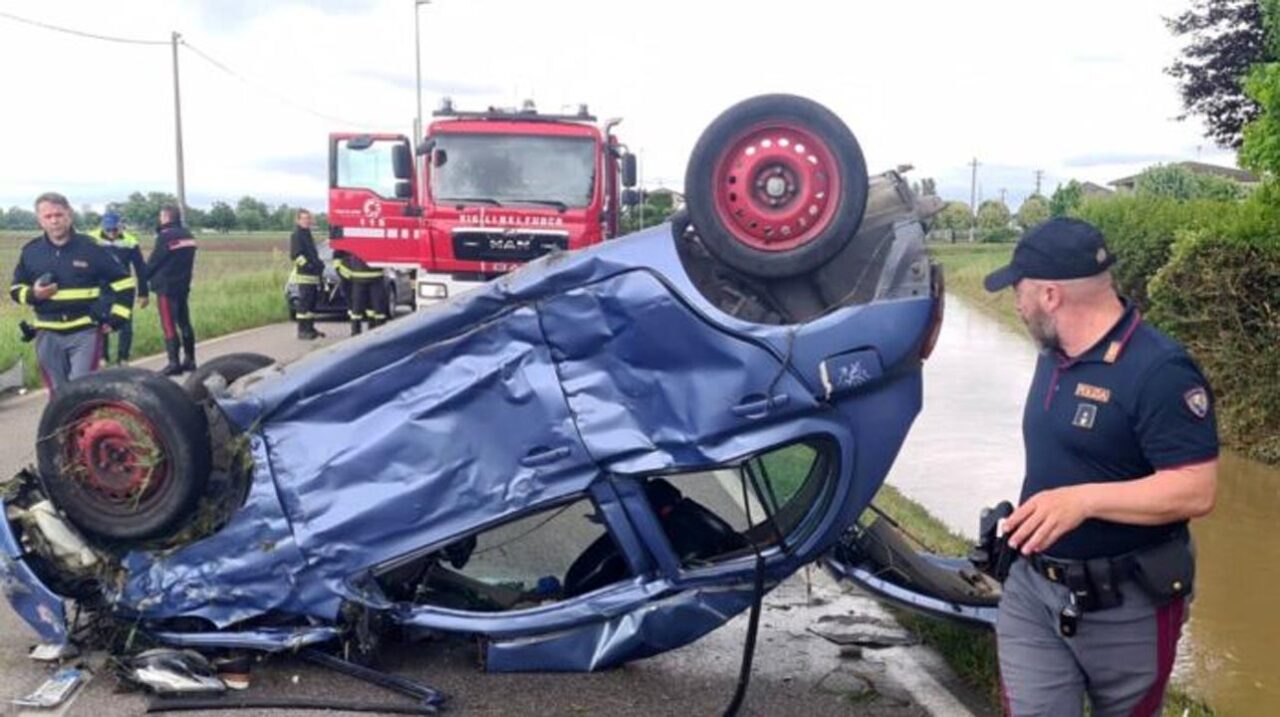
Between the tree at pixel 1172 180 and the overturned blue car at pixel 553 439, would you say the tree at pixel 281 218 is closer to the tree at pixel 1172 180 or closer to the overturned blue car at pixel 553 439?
the tree at pixel 1172 180

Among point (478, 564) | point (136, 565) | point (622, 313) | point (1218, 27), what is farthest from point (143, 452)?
point (1218, 27)

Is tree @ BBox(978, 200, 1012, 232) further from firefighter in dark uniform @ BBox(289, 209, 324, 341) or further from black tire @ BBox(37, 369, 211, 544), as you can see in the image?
black tire @ BBox(37, 369, 211, 544)

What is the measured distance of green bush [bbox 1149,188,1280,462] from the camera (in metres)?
9.88

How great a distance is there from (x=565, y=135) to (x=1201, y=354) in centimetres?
681

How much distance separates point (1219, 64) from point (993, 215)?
74586 millimetres

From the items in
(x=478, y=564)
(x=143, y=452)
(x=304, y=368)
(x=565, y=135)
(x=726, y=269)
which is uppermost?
(x=565, y=135)

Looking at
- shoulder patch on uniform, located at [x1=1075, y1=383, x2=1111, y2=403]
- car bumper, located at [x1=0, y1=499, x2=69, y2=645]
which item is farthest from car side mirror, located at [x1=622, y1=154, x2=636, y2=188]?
shoulder patch on uniform, located at [x1=1075, y1=383, x2=1111, y2=403]

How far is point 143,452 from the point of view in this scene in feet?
14.0

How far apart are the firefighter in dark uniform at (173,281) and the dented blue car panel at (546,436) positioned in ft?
30.6

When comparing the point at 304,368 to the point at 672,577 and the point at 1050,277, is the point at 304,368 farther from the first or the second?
the point at 1050,277

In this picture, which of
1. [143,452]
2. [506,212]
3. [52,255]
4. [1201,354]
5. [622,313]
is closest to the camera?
[622,313]

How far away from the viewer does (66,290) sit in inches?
317

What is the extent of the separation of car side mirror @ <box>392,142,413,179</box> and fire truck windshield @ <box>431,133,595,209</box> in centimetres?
30

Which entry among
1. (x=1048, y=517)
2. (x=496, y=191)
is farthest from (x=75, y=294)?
(x=1048, y=517)
